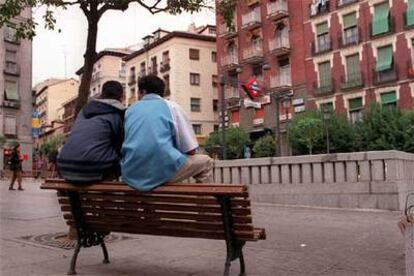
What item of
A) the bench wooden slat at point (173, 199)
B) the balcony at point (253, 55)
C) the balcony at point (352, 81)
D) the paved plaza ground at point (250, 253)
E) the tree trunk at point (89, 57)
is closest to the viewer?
the bench wooden slat at point (173, 199)

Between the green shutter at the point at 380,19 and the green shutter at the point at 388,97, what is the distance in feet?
15.0

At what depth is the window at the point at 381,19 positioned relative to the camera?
39500mm

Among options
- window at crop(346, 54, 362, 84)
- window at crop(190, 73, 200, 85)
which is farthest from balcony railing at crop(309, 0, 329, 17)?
window at crop(190, 73, 200, 85)

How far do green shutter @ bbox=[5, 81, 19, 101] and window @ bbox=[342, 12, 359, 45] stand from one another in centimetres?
3861

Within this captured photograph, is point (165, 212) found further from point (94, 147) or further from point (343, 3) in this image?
point (343, 3)

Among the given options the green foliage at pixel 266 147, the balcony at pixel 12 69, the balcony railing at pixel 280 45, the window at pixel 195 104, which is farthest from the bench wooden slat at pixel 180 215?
the balcony at pixel 12 69

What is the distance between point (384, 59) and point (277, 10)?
11171mm

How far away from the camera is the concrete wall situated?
1027 centimetres

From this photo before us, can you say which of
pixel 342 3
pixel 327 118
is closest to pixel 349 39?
pixel 342 3

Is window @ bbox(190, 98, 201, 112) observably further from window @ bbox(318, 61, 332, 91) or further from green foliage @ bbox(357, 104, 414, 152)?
green foliage @ bbox(357, 104, 414, 152)

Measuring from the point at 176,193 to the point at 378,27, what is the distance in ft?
128

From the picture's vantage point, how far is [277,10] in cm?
4666

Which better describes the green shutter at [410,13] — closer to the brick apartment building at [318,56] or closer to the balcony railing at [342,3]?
the brick apartment building at [318,56]

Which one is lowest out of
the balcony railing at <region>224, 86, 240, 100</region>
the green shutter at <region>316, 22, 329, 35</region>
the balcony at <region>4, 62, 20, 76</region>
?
the balcony railing at <region>224, 86, 240, 100</region>
